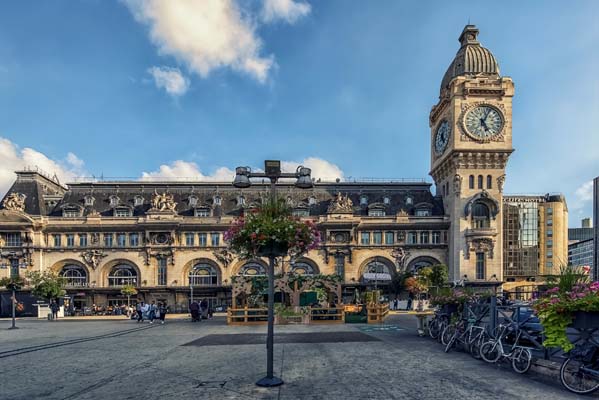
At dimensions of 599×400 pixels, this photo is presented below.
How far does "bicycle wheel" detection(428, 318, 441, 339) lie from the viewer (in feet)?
56.1

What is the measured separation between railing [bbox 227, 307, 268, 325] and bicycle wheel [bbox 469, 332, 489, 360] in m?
17.2

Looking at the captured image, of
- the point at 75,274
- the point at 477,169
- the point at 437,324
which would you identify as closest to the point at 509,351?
the point at 437,324

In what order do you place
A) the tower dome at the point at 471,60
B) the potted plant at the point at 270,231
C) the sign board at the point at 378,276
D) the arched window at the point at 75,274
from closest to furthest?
the potted plant at the point at 270,231
the sign board at the point at 378,276
the arched window at the point at 75,274
the tower dome at the point at 471,60

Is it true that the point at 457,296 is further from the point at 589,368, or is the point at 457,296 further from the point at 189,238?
the point at 189,238

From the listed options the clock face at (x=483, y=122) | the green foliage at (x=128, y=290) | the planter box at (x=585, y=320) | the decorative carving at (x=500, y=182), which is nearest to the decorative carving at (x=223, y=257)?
the green foliage at (x=128, y=290)

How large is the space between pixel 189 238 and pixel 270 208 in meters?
41.8

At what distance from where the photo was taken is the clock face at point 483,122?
49156mm

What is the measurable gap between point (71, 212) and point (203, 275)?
19.9 metres

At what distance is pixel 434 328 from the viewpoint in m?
17.5

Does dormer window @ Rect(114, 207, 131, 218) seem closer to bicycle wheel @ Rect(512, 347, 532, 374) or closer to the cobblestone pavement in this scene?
the cobblestone pavement

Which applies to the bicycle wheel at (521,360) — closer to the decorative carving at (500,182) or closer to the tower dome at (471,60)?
the decorative carving at (500,182)

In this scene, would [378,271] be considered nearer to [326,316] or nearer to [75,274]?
[326,316]

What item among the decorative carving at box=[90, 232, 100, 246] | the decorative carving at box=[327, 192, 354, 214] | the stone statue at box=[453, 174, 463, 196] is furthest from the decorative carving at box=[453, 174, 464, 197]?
the decorative carving at box=[90, 232, 100, 246]

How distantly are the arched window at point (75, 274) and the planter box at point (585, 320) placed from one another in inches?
2084
